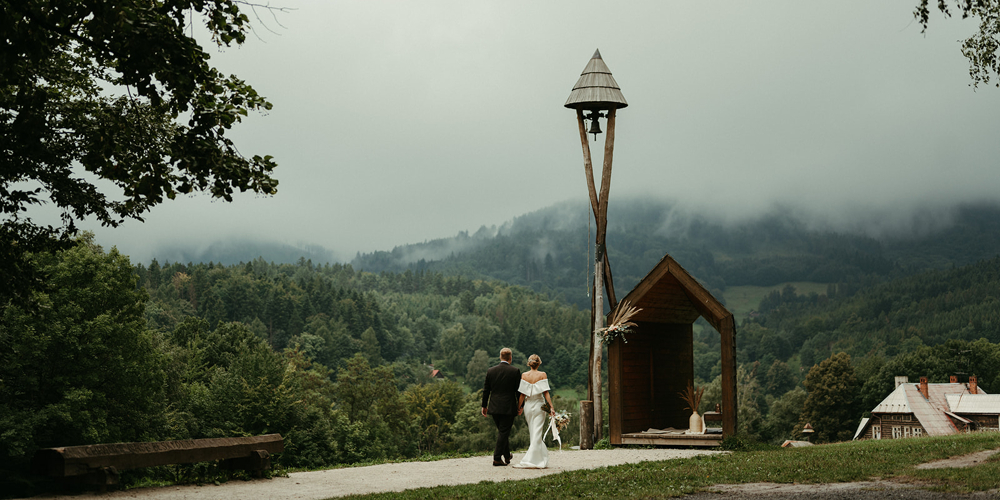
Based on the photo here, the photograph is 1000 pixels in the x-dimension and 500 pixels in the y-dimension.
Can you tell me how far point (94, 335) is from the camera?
31.3 m

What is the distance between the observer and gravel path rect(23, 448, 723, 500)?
994 cm

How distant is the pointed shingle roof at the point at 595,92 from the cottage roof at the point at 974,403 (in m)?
35.8

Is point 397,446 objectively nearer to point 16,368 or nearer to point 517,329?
point 16,368

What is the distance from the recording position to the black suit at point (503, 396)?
43.9 ft

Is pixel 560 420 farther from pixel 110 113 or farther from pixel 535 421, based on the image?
pixel 110 113

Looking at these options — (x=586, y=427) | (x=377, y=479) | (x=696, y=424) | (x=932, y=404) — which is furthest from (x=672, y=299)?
(x=932, y=404)

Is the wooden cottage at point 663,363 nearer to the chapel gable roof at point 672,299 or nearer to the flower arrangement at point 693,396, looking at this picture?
the chapel gable roof at point 672,299

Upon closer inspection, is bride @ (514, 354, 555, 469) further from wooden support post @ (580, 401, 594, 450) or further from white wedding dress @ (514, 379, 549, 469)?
wooden support post @ (580, 401, 594, 450)

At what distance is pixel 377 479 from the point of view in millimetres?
11781

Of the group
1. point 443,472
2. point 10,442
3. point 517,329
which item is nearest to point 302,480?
point 443,472

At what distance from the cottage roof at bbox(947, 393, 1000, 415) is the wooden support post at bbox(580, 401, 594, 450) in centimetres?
3498

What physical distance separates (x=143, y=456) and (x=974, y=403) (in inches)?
1841

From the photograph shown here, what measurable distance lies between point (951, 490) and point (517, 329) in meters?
164

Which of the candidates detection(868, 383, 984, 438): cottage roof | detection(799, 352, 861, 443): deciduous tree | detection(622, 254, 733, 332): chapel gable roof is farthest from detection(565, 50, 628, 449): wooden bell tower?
detection(799, 352, 861, 443): deciduous tree
